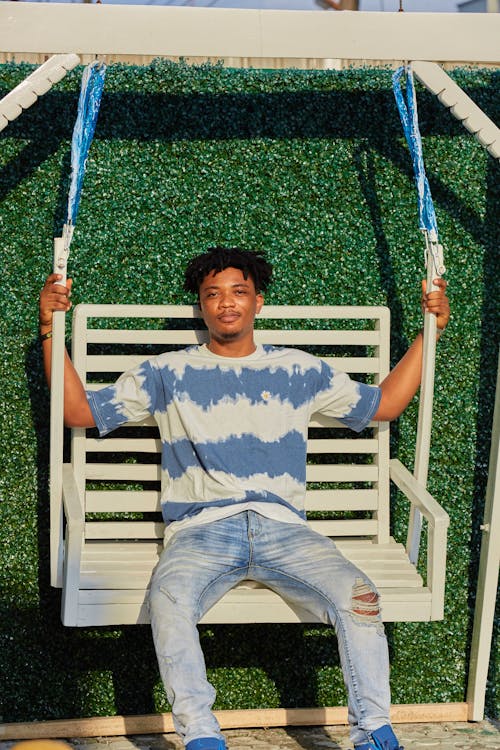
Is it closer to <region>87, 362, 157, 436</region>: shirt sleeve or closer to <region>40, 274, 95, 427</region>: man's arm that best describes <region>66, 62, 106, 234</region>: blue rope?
<region>40, 274, 95, 427</region>: man's arm

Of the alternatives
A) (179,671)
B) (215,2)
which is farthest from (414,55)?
(179,671)

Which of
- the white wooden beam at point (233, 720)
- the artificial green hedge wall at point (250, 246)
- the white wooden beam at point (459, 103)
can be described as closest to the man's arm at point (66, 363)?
the artificial green hedge wall at point (250, 246)

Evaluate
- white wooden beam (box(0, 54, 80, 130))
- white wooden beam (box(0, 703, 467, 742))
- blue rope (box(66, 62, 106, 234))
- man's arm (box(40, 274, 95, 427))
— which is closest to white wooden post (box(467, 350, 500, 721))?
white wooden beam (box(0, 703, 467, 742))

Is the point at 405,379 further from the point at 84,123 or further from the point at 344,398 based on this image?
the point at 84,123

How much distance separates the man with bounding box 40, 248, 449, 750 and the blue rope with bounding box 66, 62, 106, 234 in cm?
28

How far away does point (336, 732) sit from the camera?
392 centimetres

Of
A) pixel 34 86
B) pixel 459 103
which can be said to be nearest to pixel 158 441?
pixel 34 86

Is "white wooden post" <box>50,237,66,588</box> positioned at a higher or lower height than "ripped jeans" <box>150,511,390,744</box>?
higher

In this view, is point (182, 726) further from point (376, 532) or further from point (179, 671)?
point (376, 532)

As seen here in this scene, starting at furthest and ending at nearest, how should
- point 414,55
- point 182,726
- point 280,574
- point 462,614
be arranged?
point 462,614
point 414,55
point 280,574
point 182,726

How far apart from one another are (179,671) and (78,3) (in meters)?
1.83

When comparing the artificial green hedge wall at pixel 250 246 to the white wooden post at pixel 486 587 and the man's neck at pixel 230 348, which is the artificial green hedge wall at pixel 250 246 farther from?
the man's neck at pixel 230 348

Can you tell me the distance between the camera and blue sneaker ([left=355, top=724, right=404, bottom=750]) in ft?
9.77

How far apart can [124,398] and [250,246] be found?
30.4 inches
